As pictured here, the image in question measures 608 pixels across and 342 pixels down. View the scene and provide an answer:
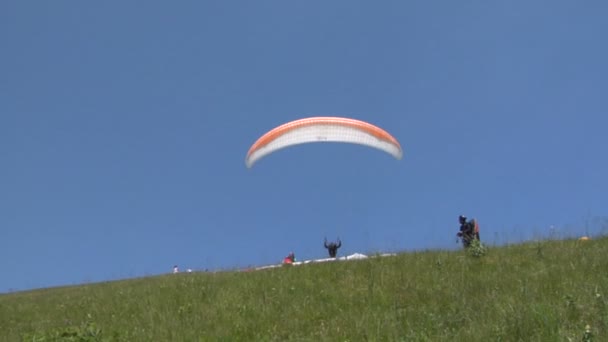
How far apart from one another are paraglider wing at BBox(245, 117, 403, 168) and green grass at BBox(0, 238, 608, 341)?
5.41 m

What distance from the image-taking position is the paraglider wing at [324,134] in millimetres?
18938

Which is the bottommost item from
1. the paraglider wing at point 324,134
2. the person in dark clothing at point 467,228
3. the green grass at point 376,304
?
the green grass at point 376,304

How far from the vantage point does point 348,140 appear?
19.1m

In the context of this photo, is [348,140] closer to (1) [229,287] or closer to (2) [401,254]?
(2) [401,254]

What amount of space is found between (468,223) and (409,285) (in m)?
9.51

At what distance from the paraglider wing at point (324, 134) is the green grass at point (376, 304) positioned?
5410 mm

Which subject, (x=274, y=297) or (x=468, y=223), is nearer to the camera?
(x=274, y=297)

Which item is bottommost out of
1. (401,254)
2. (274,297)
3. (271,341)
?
(271,341)

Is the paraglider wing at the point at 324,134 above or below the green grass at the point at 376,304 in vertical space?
above

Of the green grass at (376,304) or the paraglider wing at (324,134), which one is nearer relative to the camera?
the green grass at (376,304)

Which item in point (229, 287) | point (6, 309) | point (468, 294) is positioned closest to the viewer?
point (468, 294)

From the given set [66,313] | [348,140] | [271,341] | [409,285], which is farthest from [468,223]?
[271,341]

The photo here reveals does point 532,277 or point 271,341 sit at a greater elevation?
point 532,277

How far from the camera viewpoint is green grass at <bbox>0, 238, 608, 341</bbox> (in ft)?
23.3
